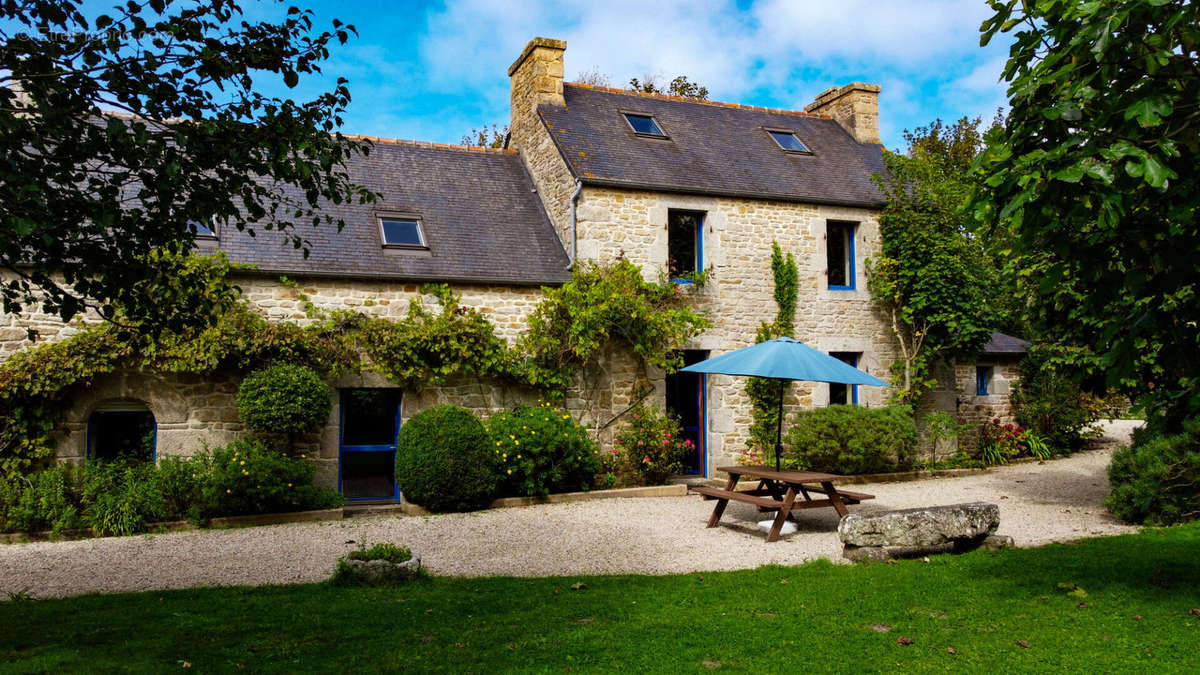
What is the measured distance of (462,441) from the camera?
9.98 meters

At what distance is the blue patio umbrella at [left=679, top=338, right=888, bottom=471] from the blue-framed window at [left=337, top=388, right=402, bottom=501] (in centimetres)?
438

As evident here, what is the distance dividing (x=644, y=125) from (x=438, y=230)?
447 cm

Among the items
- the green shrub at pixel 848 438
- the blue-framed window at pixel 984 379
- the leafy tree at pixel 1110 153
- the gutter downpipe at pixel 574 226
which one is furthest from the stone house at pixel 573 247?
the leafy tree at pixel 1110 153

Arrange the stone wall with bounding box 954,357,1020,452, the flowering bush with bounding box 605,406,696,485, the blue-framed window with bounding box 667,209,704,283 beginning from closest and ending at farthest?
1. the flowering bush with bounding box 605,406,696,485
2. the blue-framed window with bounding box 667,209,704,283
3. the stone wall with bounding box 954,357,1020,452

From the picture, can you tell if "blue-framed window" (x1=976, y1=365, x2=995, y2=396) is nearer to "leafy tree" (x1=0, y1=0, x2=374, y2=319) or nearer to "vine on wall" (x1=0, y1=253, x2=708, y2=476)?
"vine on wall" (x1=0, y1=253, x2=708, y2=476)

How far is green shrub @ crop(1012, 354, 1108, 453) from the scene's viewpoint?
15977 mm

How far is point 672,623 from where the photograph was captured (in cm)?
515

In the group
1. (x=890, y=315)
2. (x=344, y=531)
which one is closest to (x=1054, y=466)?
(x=890, y=315)

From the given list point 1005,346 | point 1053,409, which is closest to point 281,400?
point 1005,346

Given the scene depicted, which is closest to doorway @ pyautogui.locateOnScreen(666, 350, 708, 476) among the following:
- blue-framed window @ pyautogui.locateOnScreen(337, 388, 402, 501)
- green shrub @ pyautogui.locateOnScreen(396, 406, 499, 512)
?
green shrub @ pyautogui.locateOnScreen(396, 406, 499, 512)

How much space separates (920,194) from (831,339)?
2.83 m

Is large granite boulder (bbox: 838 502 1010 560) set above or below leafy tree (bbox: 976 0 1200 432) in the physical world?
below

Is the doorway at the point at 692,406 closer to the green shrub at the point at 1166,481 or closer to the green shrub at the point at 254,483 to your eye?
the green shrub at the point at 254,483

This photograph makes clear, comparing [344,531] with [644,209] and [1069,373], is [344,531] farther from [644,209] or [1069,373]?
[1069,373]
